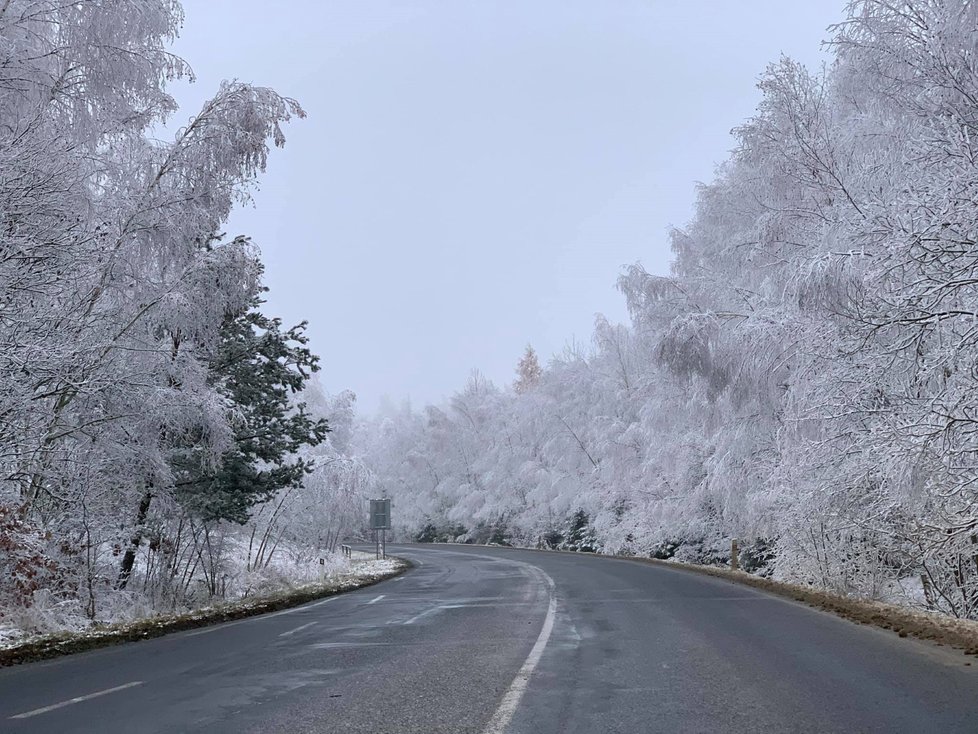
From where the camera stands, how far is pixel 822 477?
13.1 metres

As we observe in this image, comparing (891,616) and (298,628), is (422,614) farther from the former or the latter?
(891,616)

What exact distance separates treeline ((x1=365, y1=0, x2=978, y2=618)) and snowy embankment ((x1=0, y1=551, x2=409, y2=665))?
10.5 m

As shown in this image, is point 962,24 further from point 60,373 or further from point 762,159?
point 60,373

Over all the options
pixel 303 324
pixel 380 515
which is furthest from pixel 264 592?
pixel 380 515

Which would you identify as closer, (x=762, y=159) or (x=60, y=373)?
(x=60, y=373)

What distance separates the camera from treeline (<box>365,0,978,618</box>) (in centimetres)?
895

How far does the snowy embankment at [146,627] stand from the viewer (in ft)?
37.1

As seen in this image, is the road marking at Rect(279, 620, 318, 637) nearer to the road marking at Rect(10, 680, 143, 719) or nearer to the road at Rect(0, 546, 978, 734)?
the road at Rect(0, 546, 978, 734)

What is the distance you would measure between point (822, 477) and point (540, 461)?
134ft

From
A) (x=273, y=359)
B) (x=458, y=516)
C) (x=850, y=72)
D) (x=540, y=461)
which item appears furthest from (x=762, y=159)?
(x=458, y=516)

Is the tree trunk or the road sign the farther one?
the road sign

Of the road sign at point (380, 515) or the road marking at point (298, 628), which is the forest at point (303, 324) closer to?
the road marking at point (298, 628)

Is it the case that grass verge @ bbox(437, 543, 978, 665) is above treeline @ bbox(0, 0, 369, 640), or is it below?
below

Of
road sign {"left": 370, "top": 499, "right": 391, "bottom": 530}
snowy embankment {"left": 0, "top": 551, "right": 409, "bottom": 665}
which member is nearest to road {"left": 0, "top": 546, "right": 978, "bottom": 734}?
snowy embankment {"left": 0, "top": 551, "right": 409, "bottom": 665}
